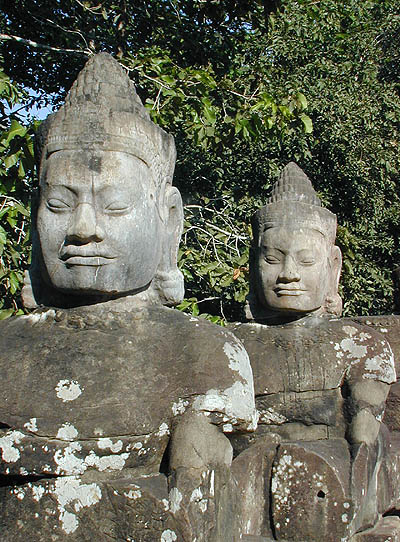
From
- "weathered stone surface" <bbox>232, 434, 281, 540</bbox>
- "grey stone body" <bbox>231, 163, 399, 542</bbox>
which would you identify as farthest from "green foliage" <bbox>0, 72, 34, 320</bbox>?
"weathered stone surface" <bbox>232, 434, 281, 540</bbox>

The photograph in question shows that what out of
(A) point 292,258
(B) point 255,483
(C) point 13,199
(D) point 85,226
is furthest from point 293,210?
(C) point 13,199

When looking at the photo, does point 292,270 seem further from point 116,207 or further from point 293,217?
point 116,207

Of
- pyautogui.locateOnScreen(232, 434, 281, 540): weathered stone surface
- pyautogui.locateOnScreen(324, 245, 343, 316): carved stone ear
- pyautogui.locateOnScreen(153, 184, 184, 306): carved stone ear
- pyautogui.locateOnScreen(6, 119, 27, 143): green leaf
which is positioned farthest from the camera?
pyautogui.locateOnScreen(6, 119, 27, 143): green leaf

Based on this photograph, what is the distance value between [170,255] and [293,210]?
58.3 inches

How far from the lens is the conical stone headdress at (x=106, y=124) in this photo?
309cm

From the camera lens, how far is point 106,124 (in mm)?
3096

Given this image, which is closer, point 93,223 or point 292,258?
point 93,223

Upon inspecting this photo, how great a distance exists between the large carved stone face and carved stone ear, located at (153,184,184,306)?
227 millimetres

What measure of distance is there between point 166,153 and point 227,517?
5.39ft

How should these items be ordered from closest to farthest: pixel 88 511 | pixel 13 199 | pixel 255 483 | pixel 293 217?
pixel 88 511, pixel 255 483, pixel 293 217, pixel 13 199

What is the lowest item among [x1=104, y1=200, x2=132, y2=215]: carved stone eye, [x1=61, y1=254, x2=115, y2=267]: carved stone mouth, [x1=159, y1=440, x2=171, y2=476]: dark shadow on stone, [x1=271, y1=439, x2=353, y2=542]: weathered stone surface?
[x1=271, y1=439, x2=353, y2=542]: weathered stone surface

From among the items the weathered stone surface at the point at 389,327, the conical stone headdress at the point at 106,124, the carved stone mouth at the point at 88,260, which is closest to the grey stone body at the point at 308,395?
the weathered stone surface at the point at 389,327

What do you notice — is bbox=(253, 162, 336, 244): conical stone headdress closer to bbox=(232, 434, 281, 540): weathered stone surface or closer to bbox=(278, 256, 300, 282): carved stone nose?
bbox=(278, 256, 300, 282): carved stone nose

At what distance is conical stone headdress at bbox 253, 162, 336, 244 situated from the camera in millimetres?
4621
